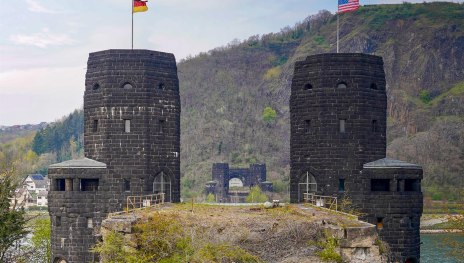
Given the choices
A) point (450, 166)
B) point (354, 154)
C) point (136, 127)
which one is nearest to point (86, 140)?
point (136, 127)

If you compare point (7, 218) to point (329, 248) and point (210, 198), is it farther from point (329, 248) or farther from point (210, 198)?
point (210, 198)

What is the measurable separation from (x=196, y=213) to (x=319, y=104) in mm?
13016

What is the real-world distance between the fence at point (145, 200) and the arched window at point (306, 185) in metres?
8.23

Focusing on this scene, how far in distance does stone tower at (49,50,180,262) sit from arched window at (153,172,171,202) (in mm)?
61

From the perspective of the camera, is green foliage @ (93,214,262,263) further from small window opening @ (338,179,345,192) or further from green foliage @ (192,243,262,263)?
small window opening @ (338,179,345,192)

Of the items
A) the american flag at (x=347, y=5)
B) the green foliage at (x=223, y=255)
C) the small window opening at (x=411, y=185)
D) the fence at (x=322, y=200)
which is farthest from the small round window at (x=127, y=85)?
the green foliage at (x=223, y=255)

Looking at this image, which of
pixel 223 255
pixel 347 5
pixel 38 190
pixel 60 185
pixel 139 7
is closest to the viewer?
pixel 223 255

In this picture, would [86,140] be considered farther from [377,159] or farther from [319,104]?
[377,159]

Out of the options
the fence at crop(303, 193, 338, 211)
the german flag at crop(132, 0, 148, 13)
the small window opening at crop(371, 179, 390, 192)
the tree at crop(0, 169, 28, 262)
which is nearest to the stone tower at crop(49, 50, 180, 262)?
the german flag at crop(132, 0, 148, 13)

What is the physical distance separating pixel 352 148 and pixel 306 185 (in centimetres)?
359

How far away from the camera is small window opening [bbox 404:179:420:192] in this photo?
48125 mm

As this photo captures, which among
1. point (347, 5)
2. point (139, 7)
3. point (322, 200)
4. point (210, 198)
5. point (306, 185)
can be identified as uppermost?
point (139, 7)

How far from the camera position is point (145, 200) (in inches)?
1905

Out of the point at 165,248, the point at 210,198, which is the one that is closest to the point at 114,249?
the point at 165,248
